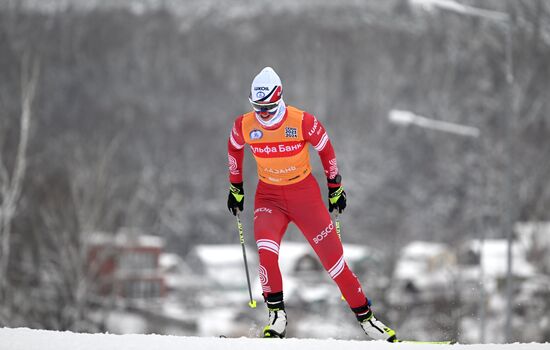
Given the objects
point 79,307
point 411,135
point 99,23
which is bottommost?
point 79,307

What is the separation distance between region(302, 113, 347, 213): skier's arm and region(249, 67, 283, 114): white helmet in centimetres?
34

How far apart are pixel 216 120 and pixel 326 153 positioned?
12052cm

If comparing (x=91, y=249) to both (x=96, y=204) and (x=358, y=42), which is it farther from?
(x=358, y=42)

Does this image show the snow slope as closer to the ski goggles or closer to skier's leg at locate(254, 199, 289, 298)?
Result: skier's leg at locate(254, 199, 289, 298)

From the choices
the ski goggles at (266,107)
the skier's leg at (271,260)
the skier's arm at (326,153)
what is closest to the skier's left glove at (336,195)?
the skier's arm at (326,153)

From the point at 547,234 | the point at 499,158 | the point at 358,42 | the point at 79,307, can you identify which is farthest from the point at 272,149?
the point at 358,42

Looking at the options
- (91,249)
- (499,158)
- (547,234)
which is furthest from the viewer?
(499,158)

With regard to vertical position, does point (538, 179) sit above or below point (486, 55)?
below

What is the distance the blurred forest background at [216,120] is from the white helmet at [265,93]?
10.2 m

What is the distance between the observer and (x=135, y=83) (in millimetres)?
140000

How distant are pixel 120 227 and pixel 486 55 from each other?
282ft

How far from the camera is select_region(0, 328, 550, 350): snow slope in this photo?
19.6 ft

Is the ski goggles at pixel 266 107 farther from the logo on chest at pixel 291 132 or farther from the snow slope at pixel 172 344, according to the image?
the snow slope at pixel 172 344

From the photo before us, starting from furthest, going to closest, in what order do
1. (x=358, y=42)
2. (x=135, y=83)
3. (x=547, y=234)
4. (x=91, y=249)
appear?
(x=358, y=42)
(x=135, y=83)
(x=547, y=234)
(x=91, y=249)
